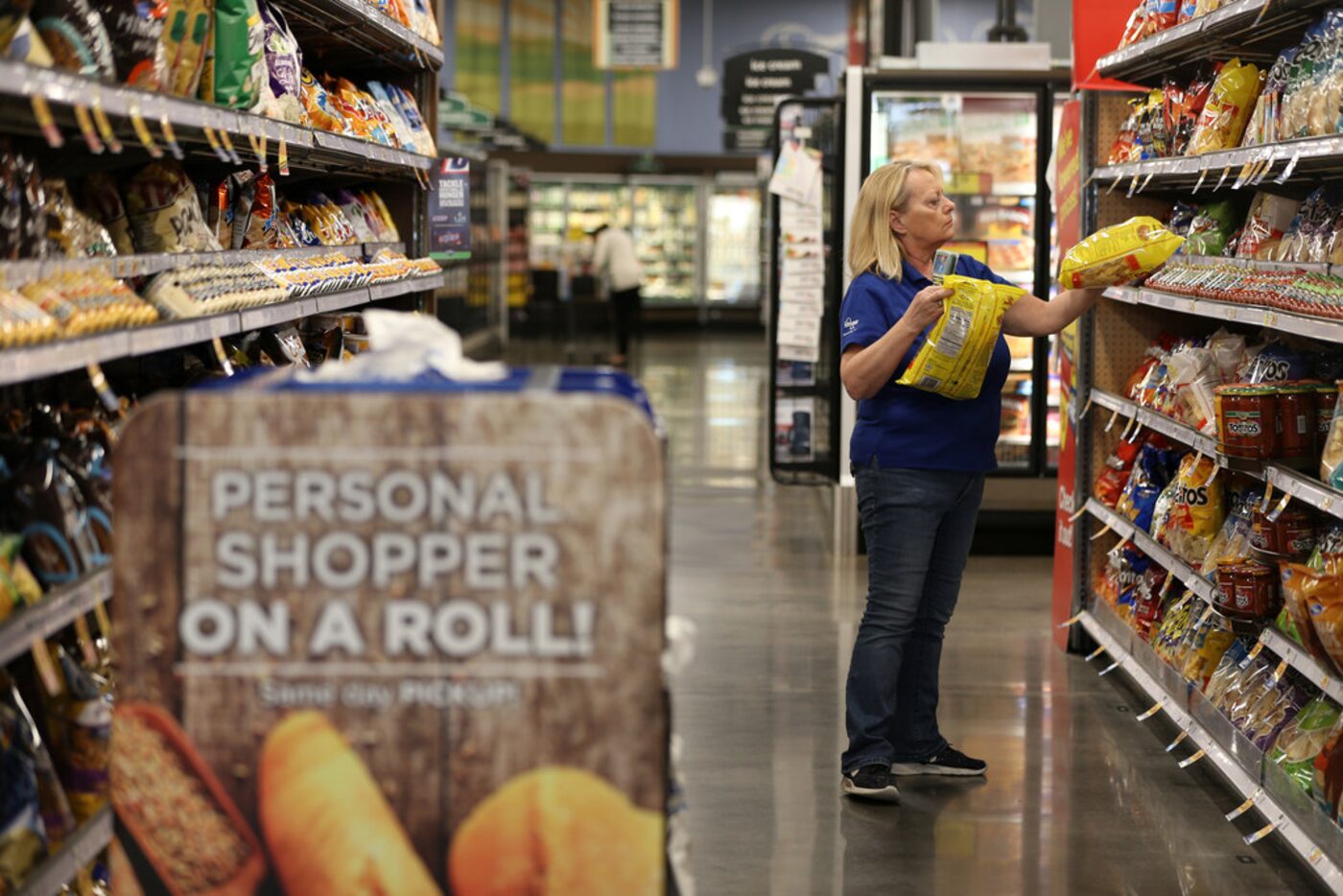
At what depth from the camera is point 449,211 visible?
5789mm

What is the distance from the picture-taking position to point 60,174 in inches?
118

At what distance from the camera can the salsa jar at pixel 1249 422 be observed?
12.0 ft

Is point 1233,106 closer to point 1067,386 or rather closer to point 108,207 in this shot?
point 1067,386

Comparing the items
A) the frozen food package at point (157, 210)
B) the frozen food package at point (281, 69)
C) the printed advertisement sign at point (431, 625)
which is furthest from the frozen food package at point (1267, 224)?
the printed advertisement sign at point (431, 625)

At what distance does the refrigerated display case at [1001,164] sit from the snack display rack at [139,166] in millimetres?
2887

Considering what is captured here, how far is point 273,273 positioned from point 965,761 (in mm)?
2232

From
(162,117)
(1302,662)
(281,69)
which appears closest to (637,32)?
(281,69)

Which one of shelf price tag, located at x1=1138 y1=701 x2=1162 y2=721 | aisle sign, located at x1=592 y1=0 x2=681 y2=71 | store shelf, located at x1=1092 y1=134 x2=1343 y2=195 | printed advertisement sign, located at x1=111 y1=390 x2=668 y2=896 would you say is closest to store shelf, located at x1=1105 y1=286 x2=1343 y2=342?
store shelf, located at x1=1092 y1=134 x2=1343 y2=195

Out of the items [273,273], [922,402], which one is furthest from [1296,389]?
[273,273]

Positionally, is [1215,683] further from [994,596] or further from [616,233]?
[616,233]

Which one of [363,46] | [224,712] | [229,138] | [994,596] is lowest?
[994,596]

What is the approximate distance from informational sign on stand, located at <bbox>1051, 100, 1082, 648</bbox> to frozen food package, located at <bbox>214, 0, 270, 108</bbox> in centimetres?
318

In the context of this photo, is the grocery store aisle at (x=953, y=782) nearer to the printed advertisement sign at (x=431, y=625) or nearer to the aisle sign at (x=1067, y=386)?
the aisle sign at (x=1067, y=386)

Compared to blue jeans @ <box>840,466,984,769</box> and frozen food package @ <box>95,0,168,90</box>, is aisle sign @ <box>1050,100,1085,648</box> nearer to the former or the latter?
blue jeans @ <box>840,466,984,769</box>
